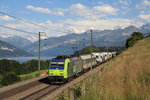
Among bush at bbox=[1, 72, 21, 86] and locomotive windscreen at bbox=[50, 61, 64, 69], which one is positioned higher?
locomotive windscreen at bbox=[50, 61, 64, 69]

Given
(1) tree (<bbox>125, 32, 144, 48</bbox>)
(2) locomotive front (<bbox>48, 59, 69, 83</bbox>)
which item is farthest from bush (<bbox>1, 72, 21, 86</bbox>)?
(1) tree (<bbox>125, 32, 144, 48</bbox>)

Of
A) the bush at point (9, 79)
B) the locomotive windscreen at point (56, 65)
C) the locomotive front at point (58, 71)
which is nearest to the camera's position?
the locomotive front at point (58, 71)

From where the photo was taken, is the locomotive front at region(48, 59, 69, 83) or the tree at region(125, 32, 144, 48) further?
the tree at region(125, 32, 144, 48)

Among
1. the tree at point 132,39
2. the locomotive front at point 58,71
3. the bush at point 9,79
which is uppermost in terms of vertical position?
the tree at point 132,39

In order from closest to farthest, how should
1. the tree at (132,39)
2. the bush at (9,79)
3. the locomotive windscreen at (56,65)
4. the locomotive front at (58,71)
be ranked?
the locomotive front at (58,71) → the locomotive windscreen at (56,65) → the bush at (9,79) → the tree at (132,39)

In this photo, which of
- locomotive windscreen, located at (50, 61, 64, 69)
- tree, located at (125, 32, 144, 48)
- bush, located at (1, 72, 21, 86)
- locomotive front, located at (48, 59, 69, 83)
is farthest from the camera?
tree, located at (125, 32, 144, 48)

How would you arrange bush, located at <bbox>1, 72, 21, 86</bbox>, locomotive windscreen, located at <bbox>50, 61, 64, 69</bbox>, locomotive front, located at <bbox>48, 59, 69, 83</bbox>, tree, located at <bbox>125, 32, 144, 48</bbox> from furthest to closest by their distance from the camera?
1. tree, located at <bbox>125, 32, 144, 48</bbox>
2. bush, located at <bbox>1, 72, 21, 86</bbox>
3. locomotive windscreen, located at <bbox>50, 61, 64, 69</bbox>
4. locomotive front, located at <bbox>48, 59, 69, 83</bbox>

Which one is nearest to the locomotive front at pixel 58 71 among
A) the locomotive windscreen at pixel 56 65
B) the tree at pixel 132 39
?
the locomotive windscreen at pixel 56 65

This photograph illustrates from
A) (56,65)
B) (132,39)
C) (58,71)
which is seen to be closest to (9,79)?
(56,65)

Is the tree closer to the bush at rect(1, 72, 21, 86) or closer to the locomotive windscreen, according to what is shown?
the bush at rect(1, 72, 21, 86)

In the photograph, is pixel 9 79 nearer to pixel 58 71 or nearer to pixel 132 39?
pixel 58 71

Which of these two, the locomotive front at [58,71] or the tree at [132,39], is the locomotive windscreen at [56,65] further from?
the tree at [132,39]

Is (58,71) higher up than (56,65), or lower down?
lower down

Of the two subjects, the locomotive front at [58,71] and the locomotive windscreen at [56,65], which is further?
the locomotive windscreen at [56,65]
